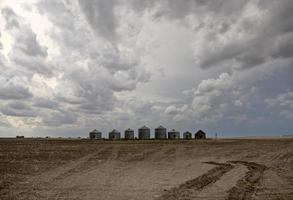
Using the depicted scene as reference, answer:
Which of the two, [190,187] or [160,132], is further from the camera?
[160,132]

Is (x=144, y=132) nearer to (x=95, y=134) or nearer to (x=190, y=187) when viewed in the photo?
(x=95, y=134)

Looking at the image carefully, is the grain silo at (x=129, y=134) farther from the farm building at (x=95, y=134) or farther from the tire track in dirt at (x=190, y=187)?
the tire track in dirt at (x=190, y=187)

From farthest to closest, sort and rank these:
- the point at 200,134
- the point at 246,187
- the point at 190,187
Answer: the point at 200,134
the point at 190,187
the point at 246,187

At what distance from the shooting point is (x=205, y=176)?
25.3 m

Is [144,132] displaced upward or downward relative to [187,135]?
upward

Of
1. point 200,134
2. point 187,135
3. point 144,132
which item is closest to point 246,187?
point 200,134

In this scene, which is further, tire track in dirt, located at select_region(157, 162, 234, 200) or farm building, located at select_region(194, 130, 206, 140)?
farm building, located at select_region(194, 130, 206, 140)

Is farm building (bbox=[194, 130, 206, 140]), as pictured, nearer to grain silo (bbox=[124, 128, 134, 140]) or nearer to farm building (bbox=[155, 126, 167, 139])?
farm building (bbox=[155, 126, 167, 139])

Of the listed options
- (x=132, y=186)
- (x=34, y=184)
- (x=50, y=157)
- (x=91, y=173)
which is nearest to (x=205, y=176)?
(x=132, y=186)

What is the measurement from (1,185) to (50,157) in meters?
17.2

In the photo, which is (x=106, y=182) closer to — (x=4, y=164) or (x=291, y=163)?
(x=4, y=164)

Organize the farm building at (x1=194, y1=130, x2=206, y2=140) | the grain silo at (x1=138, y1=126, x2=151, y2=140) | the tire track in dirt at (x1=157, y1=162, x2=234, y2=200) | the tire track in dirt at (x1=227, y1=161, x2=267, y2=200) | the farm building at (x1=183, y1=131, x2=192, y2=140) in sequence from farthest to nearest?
the farm building at (x1=183, y1=131, x2=192, y2=140) → the grain silo at (x1=138, y1=126, x2=151, y2=140) → the farm building at (x1=194, y1=130, x2=206, y2=140) → the tire track in dirt at (x1=157, y1=162, x2=234, y2=200) → the tire track in dirt at (x1=227, y1=161, x2=267, y2=200)

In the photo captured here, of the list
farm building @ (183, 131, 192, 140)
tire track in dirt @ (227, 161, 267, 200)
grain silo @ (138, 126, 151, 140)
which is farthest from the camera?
farm building @ (183, 131, 192, 140)

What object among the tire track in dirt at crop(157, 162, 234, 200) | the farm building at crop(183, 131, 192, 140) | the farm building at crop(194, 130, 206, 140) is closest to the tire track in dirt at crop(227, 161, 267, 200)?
the tire track in dirt at crop(157, 162, 234, 200)
